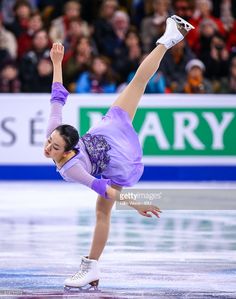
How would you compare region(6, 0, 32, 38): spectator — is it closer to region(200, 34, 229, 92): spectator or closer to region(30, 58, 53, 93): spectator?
region(30, 58, 53, 93): spectator

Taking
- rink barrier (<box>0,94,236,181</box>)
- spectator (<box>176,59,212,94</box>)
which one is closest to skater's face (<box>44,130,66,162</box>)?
rink barrier (<box>0,94,236,181</box>)

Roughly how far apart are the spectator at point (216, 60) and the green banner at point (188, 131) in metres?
1.42

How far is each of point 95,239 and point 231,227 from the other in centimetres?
321

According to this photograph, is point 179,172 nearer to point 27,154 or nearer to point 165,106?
point 165,106

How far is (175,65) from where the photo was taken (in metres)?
14.9

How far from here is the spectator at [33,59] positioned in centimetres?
1437

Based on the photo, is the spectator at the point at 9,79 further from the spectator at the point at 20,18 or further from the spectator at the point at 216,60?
the spectator at the point at 216,60

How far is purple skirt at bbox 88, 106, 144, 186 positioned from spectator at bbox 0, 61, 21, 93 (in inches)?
286

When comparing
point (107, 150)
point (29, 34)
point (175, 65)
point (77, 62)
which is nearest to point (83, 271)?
point (107, 150)

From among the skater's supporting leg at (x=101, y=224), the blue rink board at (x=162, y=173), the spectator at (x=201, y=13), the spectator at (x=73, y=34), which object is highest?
the spectator at (x=201, y=13)

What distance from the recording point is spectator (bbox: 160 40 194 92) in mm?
14727

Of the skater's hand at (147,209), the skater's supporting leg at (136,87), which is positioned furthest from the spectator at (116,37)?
the skater's hand at (147,209)

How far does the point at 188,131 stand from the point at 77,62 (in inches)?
77.9

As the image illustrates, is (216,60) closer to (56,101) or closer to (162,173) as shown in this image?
(162,173)
